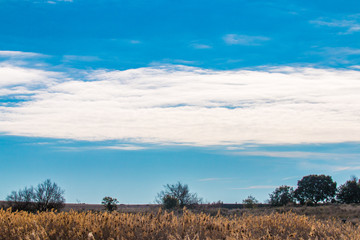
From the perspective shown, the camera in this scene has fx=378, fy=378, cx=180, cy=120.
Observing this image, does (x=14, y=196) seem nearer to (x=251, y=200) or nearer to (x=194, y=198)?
(x=194, y=198)

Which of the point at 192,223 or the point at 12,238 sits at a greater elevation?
the point at 192,223

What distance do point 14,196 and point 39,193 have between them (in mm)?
2057

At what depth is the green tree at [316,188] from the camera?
48.2 metres

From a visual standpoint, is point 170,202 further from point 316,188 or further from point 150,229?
point 150,229

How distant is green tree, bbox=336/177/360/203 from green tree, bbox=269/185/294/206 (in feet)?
29.4

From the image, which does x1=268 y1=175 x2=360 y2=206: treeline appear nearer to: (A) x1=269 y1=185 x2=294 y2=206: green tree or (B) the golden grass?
(A) x1=269 y1=185 x2=294 y2=206: green tree

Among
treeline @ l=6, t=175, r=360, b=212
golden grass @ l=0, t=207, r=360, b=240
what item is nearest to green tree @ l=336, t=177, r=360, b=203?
treeline @ l=6, t=175, r=360, b=212

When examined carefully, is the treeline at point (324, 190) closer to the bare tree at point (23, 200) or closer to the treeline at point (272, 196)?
the treeline at point (272, 196)

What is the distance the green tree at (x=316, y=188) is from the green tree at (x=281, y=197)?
142 inches

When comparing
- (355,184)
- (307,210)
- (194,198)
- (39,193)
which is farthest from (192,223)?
(355,184)

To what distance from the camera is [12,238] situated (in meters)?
Answer: 10.3

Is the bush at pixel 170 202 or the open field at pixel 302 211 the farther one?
the bush at pixel 170 202

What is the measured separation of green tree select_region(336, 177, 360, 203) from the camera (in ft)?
159

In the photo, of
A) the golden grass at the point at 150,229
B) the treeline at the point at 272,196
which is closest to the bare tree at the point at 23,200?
the treeline at the point at 272,196
